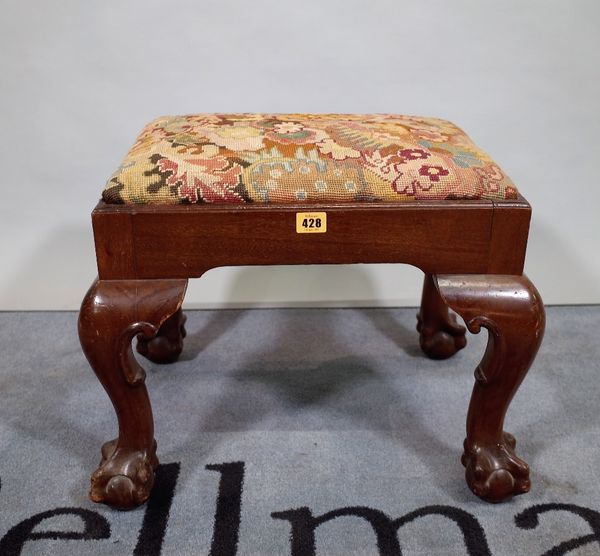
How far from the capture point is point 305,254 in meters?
0.85

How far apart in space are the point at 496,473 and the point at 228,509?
36 centimetres

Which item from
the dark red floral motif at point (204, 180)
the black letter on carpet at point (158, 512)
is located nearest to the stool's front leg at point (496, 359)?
the dark red floral motif at point (204, 180)

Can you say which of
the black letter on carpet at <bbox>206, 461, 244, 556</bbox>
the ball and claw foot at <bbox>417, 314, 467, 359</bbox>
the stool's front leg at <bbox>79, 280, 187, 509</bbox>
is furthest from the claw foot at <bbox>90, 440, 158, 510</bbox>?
the ball and claw foot at <bbox>417, 314, 467, 359</bbox>

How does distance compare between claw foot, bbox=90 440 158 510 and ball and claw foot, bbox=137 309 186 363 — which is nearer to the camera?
claw foot, bbox=90 440 158 510

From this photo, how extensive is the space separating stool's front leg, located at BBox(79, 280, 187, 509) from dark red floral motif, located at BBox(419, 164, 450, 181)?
0.32 metres

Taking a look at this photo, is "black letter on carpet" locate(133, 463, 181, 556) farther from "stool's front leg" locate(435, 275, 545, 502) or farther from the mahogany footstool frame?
"stool's front leg" locate(435, 275, 545, 502)

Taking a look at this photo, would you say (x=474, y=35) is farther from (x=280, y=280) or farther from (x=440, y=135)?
(x=280, y=280)

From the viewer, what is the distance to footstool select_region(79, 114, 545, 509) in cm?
82

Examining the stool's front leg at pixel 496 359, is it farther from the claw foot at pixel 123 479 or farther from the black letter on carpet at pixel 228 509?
the claw foot at pixel 123 479

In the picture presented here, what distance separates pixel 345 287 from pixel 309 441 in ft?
1.76

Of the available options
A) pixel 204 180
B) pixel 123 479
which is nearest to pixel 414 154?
pixel 204 180

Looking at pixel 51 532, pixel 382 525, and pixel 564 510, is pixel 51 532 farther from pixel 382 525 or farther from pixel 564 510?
pixel 564 510

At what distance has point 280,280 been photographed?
1542mm

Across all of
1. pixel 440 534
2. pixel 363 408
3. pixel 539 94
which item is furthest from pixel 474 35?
pixel 440 534
